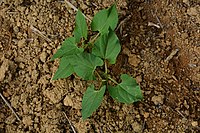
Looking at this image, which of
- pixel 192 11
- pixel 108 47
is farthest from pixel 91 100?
pixel 192 11

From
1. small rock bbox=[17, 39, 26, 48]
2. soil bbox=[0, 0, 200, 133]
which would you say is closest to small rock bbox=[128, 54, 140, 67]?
soil bbox=[0, 0, 200, 133]

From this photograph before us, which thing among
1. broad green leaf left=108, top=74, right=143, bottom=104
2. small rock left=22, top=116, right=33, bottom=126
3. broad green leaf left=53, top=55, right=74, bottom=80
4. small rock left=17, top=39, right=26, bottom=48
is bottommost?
small rock left=22, top=116, right=33, bottom=126

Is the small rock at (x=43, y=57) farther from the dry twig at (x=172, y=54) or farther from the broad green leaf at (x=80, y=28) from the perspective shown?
the dry twig at (x=172, y=54)

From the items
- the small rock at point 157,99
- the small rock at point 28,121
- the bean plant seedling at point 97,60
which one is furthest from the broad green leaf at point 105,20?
the small rock at point 28,121

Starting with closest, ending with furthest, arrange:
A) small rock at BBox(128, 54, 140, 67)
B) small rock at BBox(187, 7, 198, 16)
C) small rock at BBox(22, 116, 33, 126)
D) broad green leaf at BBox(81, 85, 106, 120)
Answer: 1. broad green leaf at BBox(81, 85, 106, 120)
2. small rock at BBox(22, 116, 33, 126)
3. small rock at BBox(128, 54, 140, 67)
4. small rock at BBox(187, 7, 198, 16)

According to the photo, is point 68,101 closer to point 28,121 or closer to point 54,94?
point 54,94

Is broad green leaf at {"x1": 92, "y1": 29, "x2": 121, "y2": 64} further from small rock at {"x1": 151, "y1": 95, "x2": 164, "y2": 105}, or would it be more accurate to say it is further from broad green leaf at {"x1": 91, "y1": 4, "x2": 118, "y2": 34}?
small rock at {"x1": 151, "y1": 95, "x2": 164, "y2": 105}

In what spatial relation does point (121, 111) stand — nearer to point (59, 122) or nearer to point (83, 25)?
point (59, 122)
